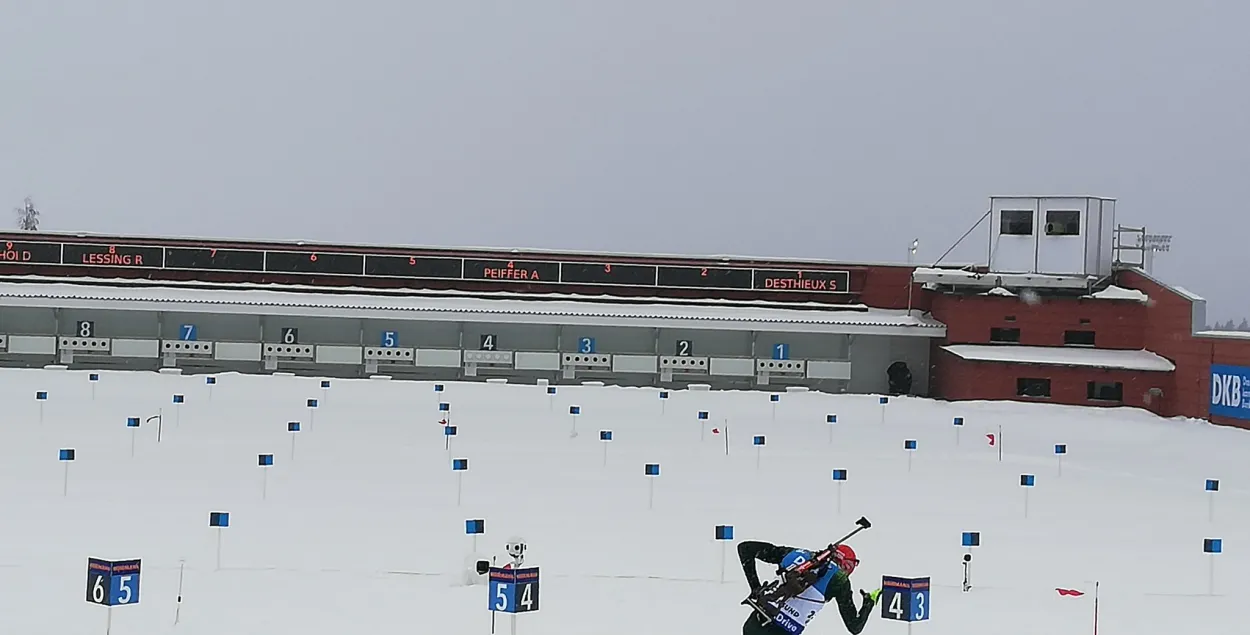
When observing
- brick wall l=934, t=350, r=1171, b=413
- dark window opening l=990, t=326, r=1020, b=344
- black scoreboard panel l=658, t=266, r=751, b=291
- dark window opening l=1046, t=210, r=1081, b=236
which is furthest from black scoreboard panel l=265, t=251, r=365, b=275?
dark window opening l=1046, t=210, r=1081, b=236

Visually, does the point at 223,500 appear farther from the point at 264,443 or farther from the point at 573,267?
the point at 573,267

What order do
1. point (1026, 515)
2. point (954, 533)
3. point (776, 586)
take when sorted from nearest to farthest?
1. point (776, 586)
2. point (954, 533)
3. point (1026, 515)

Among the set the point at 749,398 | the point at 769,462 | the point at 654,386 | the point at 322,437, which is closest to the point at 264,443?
the point at 322,437

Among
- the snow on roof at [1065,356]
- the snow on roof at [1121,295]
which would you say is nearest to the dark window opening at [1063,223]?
the snow on roof at [1121,295]

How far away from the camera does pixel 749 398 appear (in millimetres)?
34094

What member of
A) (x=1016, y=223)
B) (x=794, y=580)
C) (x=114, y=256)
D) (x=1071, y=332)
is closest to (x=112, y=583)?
(x=794, y=580)

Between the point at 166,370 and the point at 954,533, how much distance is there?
26.1 m

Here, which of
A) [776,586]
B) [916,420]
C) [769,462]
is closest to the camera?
[776,586]

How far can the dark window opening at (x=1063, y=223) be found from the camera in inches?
1430

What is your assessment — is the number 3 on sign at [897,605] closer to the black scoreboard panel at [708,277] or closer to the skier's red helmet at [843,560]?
the skier's red helmet at [843,560]

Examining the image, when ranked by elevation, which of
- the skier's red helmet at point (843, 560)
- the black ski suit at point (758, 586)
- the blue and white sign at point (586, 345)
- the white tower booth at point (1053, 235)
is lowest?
the black ski suit at point (758, 586)

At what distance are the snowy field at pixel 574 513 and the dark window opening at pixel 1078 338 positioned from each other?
519cm

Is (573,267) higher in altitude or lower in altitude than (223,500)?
higher

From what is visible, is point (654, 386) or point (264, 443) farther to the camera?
point (654, 386)
